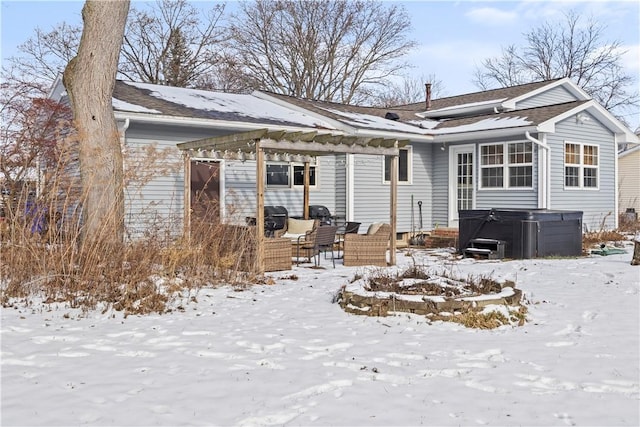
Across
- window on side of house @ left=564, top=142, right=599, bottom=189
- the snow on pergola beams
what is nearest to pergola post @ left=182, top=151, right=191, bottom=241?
the snow on pergola beams

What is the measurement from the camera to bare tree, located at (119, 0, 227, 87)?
2920 centimetres

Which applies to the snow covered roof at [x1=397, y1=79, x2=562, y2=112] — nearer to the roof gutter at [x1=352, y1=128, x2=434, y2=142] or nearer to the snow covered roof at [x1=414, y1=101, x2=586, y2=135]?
the snow covered roof at [x1=414, y1=101, x2=586, y2=135]

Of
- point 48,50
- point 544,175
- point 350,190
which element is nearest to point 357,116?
point 350,190

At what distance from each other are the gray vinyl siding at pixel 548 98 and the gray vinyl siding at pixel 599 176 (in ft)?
8.78

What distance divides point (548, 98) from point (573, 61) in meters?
18.3

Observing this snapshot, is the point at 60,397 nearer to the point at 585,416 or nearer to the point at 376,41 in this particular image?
the point at 585,416

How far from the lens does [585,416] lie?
11.0 feet

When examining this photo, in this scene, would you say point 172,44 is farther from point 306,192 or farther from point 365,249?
point 365,249

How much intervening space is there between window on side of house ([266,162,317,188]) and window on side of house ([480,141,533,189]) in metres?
4.37

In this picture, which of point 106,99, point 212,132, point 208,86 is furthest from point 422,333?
point 208,86

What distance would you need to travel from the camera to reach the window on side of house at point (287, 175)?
549 inches

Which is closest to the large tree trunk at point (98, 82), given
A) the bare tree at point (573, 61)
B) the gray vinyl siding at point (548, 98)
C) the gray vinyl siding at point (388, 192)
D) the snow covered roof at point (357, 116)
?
the snow covered roof at point (357, 116)

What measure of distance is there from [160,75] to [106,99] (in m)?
22.3

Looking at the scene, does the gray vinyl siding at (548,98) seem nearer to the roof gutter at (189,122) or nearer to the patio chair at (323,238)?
the roof gutter at (189,122)
